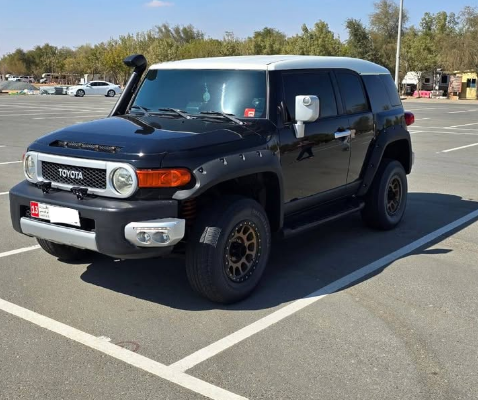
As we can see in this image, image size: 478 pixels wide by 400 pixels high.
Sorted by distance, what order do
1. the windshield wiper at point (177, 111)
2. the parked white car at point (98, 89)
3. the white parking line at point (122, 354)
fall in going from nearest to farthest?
→ the white parking line at point (122, 354), the windshield wiper at point (177, 111), the parked white car at point (98, 89)

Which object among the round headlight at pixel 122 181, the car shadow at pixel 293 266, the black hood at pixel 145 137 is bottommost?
the car shadow at pixel 293 266

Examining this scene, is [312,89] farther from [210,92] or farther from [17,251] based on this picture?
[17,251]

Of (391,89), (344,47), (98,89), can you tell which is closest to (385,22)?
(344,47)

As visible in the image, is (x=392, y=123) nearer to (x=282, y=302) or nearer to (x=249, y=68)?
(x=249, y=68)

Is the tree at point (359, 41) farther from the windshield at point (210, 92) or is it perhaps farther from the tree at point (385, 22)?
the windshield at point (210, 92)

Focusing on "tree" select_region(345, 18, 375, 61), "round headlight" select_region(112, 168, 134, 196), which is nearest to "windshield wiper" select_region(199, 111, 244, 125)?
"round headlight" select_region(112, 168, 134, 196)

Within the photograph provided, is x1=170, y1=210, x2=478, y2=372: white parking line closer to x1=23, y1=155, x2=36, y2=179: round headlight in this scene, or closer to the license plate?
the license plate

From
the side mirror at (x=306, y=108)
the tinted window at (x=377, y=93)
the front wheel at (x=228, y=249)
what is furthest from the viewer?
the tinted window at (x=377, y=93)

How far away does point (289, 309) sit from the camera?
14.6 ft

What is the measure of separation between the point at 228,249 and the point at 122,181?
36.5 inches

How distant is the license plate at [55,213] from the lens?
422cm

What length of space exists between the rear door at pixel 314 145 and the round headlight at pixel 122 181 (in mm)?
1461

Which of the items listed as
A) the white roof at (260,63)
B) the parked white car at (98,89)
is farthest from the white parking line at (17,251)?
the parked white car at (98,89)

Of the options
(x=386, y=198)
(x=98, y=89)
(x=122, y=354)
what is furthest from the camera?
(x=98, y=89)
